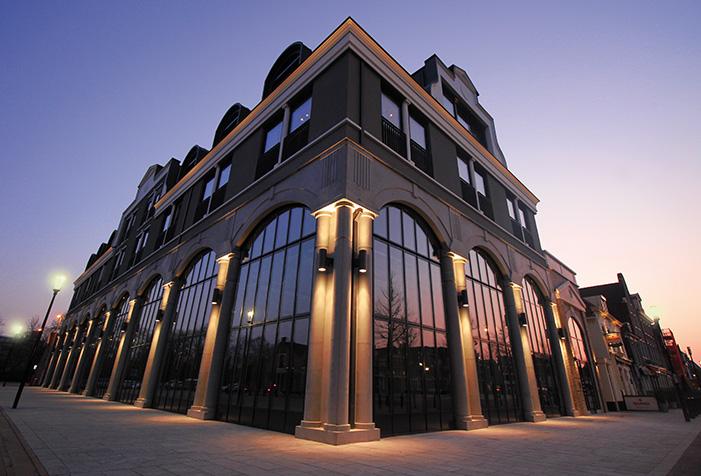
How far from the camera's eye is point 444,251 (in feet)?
46.9

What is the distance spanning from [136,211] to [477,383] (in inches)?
1408

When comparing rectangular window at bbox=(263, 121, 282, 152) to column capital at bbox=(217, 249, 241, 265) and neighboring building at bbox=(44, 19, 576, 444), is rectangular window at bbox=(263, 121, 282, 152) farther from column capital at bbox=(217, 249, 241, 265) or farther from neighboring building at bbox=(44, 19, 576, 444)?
column capital at bbox=(217, 249, 241, 265)

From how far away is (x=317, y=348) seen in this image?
9.20 m

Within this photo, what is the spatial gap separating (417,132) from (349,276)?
30.5 ft

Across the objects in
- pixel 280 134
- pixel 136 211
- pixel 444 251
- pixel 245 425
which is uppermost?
pixel 136 211

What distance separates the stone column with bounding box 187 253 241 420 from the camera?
12.9m

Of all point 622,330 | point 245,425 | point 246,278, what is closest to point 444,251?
point 246,278

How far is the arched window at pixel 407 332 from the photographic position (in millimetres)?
9922

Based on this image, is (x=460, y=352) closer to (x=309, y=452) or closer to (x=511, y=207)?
(x=309, y=452)

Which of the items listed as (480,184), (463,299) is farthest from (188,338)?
(480,184)

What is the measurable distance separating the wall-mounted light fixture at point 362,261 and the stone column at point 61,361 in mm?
42619

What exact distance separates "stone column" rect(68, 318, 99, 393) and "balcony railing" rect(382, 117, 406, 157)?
1308 inches

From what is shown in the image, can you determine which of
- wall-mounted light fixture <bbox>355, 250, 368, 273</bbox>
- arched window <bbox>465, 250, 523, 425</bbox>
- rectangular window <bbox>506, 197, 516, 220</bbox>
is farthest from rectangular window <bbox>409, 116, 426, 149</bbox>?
rectangular window <bbox>506, 197, 516, 220</bbox>

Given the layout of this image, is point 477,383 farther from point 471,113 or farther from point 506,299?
point 471,113
